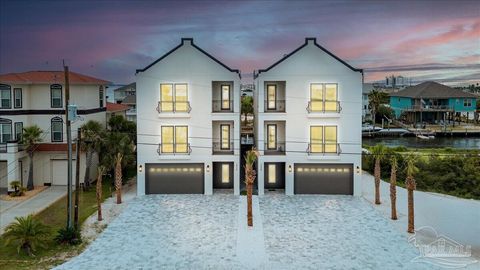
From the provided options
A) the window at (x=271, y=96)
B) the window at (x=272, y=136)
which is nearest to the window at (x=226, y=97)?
the window at (x=271, y=96)

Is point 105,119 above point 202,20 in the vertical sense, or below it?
below

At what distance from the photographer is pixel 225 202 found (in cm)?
2509

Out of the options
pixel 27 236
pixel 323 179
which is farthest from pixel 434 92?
pixel 27 236

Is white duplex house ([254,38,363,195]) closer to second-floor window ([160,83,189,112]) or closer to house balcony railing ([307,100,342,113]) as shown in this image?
house balcony railing ([307,100,342,113])

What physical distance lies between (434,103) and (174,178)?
56005 millimetres

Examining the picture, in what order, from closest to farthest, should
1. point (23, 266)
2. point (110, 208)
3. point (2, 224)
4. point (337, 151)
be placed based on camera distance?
1. point (23, 266)
2. point (2, 224)
3. point (110, 208)
4. point (337, 151)

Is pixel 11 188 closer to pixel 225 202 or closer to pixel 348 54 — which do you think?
pixel 225 202

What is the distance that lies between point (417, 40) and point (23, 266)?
2969 centimetres

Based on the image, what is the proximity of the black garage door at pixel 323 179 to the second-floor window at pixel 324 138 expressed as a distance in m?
1.04

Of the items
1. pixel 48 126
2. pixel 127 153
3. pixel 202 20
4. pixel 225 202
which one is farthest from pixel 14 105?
pixel 225 202

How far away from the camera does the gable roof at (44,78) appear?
28469 millimetres

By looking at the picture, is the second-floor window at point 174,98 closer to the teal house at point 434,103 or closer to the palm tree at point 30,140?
the palm tree at point 30,140

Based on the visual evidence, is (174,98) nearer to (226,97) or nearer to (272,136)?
(226,97)

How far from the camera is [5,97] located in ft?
93.6
